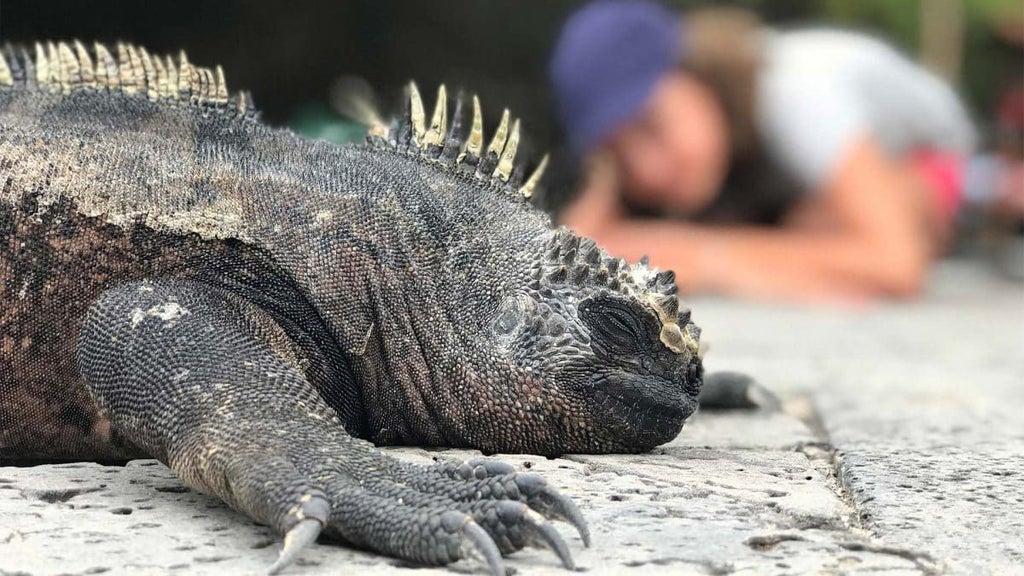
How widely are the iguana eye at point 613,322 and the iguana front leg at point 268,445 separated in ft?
2.42

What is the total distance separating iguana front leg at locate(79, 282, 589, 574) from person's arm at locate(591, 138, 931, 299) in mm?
6866

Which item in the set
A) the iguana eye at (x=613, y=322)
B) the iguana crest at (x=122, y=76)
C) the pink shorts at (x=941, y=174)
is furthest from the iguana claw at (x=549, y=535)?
the pink shorts at (x=941, y=174)

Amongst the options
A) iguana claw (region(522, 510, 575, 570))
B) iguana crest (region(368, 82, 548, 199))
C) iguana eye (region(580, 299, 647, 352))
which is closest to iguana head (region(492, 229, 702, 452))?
iguana eye (region(580, 299, 647, 352))

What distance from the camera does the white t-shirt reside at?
400 inches

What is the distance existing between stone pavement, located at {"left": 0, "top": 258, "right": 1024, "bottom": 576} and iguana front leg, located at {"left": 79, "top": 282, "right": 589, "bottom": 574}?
0.23 feet

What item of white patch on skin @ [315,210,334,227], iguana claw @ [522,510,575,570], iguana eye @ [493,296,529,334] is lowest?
iguana claw @ [522,510,575,570]

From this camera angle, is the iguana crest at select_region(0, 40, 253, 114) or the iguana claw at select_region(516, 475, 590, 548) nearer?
the iguana claw at select_region(516, 475, 590, 548)

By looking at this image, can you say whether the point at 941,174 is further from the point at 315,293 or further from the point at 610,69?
the point at 315,293

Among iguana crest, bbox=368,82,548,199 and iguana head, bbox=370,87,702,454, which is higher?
iguana crest, bbox=368,82,548,199

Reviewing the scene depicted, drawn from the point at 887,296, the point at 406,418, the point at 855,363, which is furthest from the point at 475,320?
the point at 887,296

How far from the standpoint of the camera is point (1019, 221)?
562 inches

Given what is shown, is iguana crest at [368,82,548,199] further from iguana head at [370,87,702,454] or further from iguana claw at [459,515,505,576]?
iguana claw at [459,515,505,576]

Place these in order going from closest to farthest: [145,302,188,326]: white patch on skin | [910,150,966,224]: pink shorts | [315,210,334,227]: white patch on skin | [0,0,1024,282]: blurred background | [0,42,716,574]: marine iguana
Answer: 1. [145,302,188,326]: white patch on skin
2. [0,42,716,574]: marine iguana
3. [315,210,334,227]: white patch on skin
4. [0,0,1024,282]: blurred background
5. [910,150,966,224]: pink shorts

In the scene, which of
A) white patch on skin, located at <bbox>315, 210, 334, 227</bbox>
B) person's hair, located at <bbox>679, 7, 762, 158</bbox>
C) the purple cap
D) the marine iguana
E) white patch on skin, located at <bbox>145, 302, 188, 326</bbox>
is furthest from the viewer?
person's hair, located at <bbox>679, 7, 762, 158</bbox>
